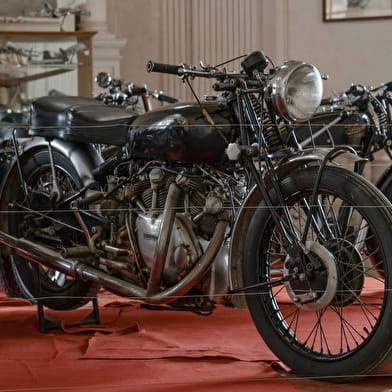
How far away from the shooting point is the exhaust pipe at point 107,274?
270 centimetres

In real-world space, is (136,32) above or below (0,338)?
above

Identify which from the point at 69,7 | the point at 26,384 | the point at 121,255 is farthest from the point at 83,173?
the point at 69,7

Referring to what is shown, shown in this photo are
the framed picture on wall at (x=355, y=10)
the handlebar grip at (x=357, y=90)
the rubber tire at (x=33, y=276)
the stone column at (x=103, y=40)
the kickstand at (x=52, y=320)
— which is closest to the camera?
the kickstand at (x=52, y=320)

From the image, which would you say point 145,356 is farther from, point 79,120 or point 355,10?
point 355,10

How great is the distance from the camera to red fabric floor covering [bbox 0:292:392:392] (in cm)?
246

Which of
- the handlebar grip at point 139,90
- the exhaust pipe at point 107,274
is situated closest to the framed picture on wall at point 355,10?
the handlebar grip at point 139,90

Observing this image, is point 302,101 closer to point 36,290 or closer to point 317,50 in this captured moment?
point 36,290

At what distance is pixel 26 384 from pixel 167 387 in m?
0.37

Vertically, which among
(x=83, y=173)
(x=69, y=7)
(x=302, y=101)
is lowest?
(x=83, y=173)

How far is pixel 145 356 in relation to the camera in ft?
9.29

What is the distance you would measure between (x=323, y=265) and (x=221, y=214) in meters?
0.41

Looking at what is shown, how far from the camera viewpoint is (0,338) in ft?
10.3

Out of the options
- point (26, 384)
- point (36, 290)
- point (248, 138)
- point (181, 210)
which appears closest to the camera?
point (26, 384)

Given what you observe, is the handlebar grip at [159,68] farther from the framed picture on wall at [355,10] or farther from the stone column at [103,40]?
the framed picture on wall at [355,10]
